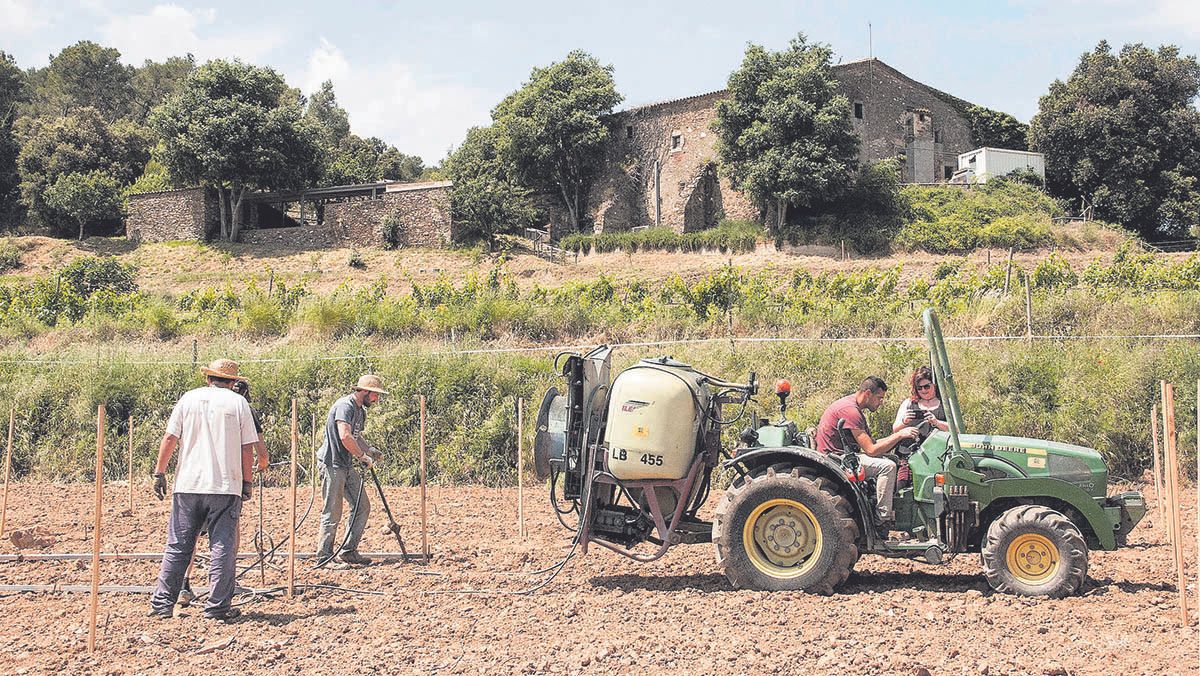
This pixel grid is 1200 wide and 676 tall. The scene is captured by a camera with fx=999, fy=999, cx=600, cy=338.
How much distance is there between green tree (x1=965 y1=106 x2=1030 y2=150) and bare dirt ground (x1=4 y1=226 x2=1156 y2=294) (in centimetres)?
898

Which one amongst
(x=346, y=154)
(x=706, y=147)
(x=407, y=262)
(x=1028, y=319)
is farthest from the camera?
(x=346, y=154)

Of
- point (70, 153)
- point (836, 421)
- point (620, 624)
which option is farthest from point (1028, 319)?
point (70, 153)

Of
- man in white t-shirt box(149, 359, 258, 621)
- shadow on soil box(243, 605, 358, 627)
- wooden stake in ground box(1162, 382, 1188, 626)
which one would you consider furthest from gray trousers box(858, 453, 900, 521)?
man in white t-shirt box(149, 359, 258, 621)

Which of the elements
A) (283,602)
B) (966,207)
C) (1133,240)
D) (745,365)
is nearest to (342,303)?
(745,365)

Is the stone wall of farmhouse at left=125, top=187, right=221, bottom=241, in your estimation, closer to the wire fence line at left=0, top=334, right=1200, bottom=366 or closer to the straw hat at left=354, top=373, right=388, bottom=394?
the wire fence line at left=0, top=334, right=1200, bottom=366

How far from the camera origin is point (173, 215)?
141ft

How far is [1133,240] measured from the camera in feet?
110

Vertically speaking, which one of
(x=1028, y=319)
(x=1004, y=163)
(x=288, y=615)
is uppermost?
(x=1004, y=163)

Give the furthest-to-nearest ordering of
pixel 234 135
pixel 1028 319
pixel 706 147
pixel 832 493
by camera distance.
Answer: pixel 706 147 < pixel 234 135 < pixel 1028 319 < pixel 832 493

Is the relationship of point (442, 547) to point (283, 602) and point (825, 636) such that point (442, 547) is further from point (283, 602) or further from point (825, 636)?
point (825, 636)

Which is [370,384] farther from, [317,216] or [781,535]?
[317,216]

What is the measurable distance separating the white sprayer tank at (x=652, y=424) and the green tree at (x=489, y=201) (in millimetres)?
32284

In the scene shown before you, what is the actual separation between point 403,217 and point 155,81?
45280 mm

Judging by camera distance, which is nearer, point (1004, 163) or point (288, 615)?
point (288, 615)
